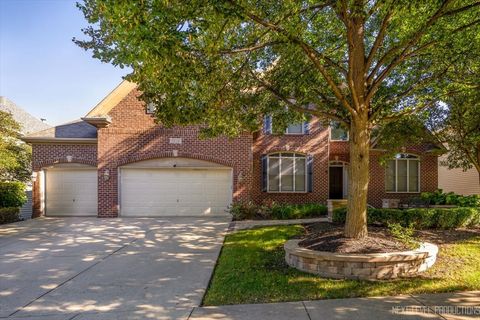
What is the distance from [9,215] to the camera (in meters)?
13.1

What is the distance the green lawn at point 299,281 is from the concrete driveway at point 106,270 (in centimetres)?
40

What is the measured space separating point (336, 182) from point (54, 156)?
14233 millimetres

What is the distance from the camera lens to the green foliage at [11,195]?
1349 centimetres

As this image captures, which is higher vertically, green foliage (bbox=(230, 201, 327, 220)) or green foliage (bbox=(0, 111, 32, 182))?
green foliage (bbox=(0, 111, 32, 182))

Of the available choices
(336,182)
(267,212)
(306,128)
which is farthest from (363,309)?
(336,182)

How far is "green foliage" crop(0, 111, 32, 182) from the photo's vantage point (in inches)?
523

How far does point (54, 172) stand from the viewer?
14.9m

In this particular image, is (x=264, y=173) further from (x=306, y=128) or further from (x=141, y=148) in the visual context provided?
(x=141, y=148)

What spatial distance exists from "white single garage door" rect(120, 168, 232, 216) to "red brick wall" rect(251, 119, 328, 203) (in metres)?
2.09

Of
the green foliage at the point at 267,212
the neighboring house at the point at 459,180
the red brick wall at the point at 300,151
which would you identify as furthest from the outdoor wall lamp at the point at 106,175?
the neighboring house at the point at 459,180

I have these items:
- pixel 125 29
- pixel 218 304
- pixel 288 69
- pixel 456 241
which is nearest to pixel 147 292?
pixel 218 304

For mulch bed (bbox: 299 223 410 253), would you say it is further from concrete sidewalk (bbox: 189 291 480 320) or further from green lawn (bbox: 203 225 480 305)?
concrete sidewalk (bbox: 189 291 480 320)

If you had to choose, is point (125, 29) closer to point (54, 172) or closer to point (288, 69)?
point (288, 69)

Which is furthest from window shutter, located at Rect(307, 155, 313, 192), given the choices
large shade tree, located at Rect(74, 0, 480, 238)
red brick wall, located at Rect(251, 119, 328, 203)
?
large shade tree, located at Rect(74, 0, 480, 238)
